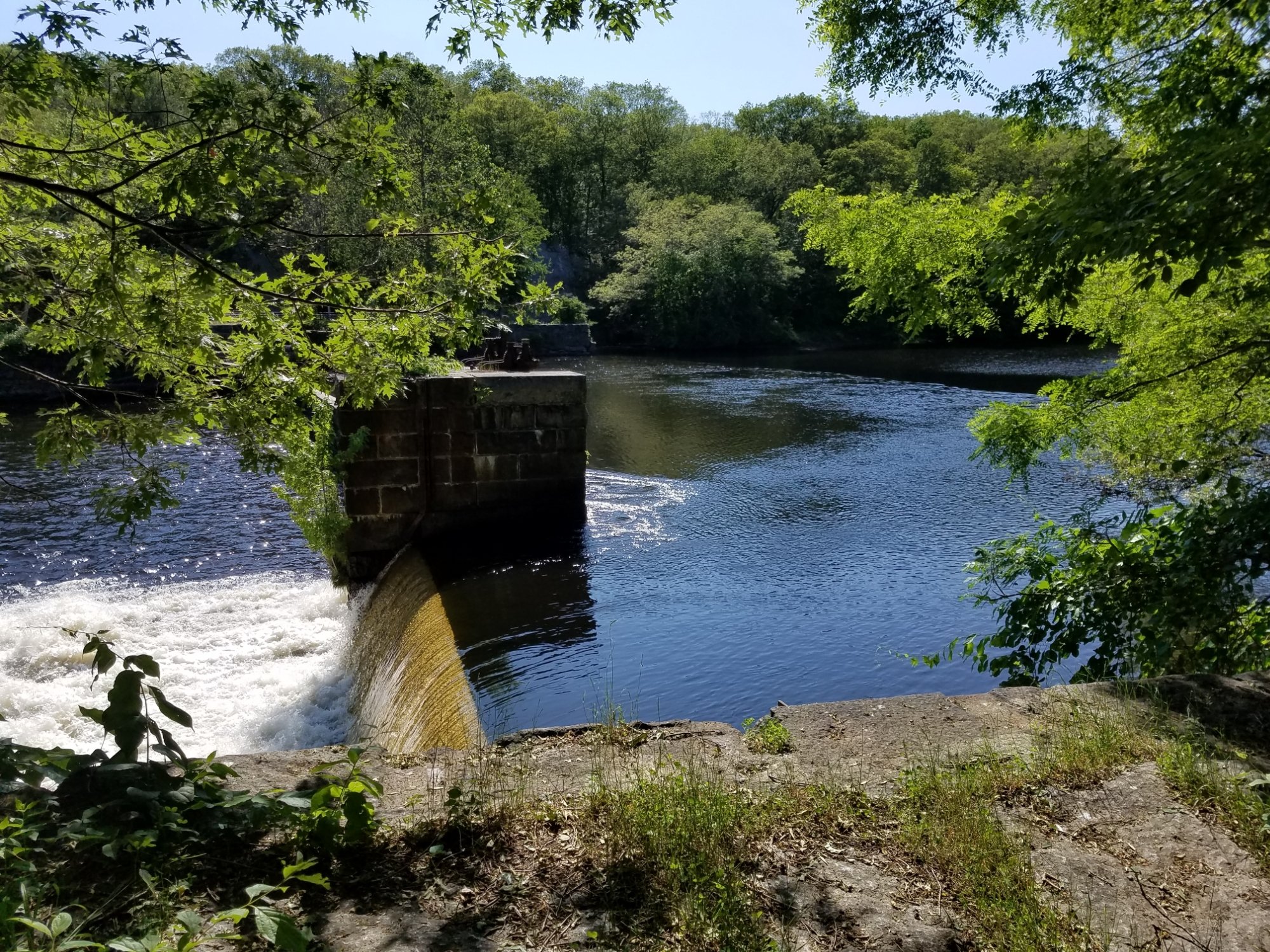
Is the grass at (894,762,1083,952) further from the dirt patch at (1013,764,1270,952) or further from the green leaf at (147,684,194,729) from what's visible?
the green leaf at (147,684,194,729)

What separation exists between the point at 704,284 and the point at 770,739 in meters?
40.9

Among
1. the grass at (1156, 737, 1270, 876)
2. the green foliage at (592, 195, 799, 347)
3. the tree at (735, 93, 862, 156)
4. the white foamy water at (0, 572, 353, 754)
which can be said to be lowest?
the white foamy water at (0, 572, 353, 754)

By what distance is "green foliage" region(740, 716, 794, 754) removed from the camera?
4.14 m

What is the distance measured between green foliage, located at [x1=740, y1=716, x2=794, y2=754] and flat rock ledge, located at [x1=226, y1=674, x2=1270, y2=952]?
4 cm

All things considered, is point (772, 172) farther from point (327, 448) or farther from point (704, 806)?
point (704, 806)

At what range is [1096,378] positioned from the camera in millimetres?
6531

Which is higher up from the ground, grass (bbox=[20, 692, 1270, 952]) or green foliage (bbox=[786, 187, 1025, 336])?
green foliage (bbox=[786, 187, 1025, 336])

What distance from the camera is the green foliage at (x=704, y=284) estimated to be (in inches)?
1718

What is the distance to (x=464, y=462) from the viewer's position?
36.4 feet

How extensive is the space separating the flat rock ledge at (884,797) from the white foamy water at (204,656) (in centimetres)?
375

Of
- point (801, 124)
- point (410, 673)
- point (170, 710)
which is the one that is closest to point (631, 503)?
point (410, 673)

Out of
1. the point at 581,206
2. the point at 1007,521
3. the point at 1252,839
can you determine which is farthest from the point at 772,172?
the point at 1252,839

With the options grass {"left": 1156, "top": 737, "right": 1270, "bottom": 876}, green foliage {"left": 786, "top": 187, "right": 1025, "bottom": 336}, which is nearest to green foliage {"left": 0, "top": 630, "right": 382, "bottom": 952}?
grass {"left": 1156, "top": 737, "right": 1270, "bottom": 876}

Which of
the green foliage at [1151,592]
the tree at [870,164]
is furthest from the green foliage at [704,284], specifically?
the green foliage at [1151,592]
